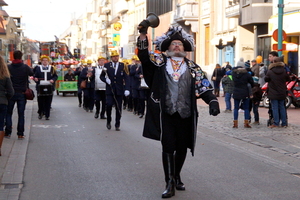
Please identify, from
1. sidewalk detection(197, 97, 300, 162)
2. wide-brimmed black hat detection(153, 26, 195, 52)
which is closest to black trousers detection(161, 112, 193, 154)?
wide-brimmed black hat detection(153, 26, 195, 52)

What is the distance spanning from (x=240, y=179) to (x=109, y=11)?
289 feet

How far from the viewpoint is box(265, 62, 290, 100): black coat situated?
14.5 metres

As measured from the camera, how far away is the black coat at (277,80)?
572 inches

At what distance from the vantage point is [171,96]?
6.85m

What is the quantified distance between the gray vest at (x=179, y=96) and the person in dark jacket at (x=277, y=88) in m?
8.06

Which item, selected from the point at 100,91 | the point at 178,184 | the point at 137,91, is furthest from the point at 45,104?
the point at 178,184

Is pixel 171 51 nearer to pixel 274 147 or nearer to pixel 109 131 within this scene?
pixel 274 147

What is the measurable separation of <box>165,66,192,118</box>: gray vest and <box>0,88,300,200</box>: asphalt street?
975mm

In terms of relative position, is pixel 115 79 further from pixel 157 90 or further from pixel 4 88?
pixel 157 90

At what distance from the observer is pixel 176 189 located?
7.26 metres

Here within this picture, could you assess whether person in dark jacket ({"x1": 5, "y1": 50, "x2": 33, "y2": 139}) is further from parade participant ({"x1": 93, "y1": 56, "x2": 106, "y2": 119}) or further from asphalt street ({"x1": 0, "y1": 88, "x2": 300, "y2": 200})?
parade participant ({"x1": 93, "y1": 56, "x2": 106, "y2": 119})

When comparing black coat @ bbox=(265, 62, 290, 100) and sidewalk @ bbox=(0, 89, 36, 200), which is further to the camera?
black coat @ bbox=(265, 62, 290, 100)

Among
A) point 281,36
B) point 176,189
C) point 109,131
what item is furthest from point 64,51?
point 176,189

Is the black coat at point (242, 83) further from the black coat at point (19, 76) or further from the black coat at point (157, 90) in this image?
the black coat at point (157, 90)
